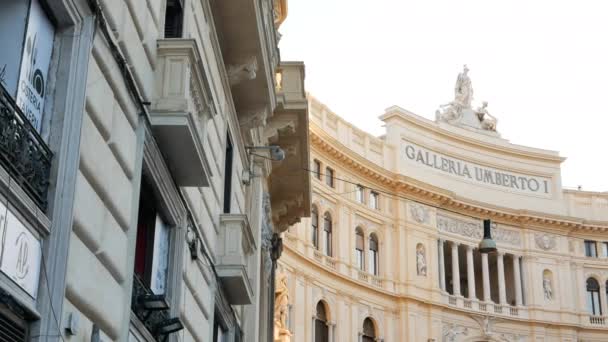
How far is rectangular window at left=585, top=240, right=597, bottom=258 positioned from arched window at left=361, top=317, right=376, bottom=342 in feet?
53.7

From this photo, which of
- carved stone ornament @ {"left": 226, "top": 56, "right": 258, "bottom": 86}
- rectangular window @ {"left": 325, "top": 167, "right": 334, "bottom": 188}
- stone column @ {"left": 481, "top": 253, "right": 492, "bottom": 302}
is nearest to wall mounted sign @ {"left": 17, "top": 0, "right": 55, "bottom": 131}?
carved stone ornament @ {"left": 226, "top": 56, "right": 258, "bottom": 86}

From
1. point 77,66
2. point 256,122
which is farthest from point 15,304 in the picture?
point 256,122

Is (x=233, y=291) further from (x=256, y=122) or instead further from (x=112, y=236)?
(x=112, y=236)

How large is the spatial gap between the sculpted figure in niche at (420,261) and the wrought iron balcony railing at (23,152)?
A: 43.5m

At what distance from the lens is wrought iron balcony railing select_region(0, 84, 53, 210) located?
6.42 m

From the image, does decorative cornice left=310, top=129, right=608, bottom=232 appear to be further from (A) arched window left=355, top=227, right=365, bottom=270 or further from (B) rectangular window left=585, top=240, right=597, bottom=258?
(A) arched window left=355, top=227, right=365, bottom=270

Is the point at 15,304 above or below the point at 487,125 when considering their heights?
below

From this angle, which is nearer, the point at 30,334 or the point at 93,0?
the point at 30,334

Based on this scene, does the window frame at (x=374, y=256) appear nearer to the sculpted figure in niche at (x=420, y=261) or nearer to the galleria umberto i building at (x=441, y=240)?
the galleria umberto i building at (x=441, y=240)

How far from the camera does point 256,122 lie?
653 inches

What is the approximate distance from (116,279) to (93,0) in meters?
2.38

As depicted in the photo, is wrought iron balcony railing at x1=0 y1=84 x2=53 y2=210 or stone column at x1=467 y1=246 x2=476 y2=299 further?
stone column at x1=467 y1=246 x2=476 y2=299

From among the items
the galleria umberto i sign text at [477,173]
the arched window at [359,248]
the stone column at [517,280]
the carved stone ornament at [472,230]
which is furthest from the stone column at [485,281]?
the arched window at [359,248]

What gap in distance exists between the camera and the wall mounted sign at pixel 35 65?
679 cm
